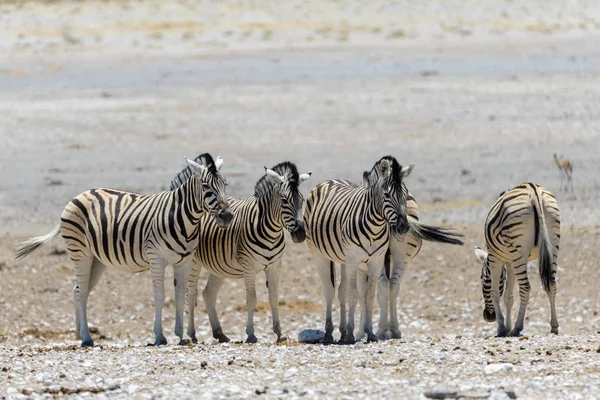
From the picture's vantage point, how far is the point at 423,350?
33.8ft

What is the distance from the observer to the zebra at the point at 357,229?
11398 mm

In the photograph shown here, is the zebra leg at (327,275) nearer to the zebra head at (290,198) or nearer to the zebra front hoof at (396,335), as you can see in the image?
the zebra front hoof at (396,335)

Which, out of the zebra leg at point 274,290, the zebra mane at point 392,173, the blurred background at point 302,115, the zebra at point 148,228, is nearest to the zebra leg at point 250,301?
the zebra leg at point 274,290

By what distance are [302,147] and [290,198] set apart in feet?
48.3

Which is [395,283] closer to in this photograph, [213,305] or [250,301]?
[250,301]

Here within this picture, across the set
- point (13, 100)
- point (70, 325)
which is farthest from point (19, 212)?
point (13, 100)

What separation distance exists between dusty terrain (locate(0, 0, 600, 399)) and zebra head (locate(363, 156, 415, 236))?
114 cm

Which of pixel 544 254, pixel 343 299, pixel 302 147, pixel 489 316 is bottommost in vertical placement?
pixel 489 316

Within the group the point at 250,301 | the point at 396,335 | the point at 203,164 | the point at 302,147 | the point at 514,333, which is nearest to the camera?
the point at 203,164

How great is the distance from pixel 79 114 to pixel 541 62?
1440 centimetres

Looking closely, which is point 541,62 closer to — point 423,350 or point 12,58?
point 12,58

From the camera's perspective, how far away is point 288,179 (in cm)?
1171

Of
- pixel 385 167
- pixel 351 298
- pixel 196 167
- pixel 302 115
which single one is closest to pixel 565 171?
pixel 302 115

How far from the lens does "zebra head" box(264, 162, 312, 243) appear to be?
11474mm
